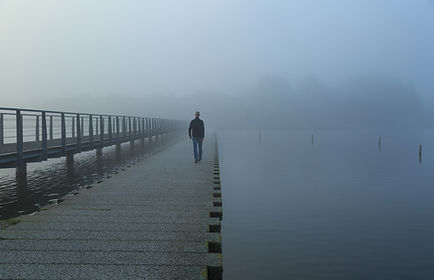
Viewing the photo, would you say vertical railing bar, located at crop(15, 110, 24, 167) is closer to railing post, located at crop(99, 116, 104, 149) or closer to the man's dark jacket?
the man's dark jacket

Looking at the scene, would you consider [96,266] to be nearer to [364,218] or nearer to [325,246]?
[325,246]

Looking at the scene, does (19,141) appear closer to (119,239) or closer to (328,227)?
(119,239)

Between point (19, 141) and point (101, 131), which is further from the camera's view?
point (101, 131)

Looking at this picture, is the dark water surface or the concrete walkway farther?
the dark water surface

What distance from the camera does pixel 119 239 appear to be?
16.1ft

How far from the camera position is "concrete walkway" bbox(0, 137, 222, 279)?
3.88 metres

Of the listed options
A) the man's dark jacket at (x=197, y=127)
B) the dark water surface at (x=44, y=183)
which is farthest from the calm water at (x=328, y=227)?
the dark water surface at (x=44, y=183)

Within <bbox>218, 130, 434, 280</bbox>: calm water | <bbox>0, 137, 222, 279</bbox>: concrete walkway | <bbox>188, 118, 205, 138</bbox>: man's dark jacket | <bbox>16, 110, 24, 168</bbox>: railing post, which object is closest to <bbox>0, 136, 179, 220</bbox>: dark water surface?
<bbox>16, 110, 24, 168</bbox>: railing post

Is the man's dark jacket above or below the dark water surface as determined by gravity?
above

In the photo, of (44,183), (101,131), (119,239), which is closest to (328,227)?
(119,239)

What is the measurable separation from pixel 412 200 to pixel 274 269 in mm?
9485

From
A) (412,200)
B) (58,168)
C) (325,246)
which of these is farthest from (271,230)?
(58,168)

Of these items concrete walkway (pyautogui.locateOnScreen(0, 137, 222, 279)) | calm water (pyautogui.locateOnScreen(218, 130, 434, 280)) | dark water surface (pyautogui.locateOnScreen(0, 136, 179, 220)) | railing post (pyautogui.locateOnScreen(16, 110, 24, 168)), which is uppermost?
railing post (pyautogui.locateOnScreen(16, 110, 24, 168))

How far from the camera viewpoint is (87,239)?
486cm
